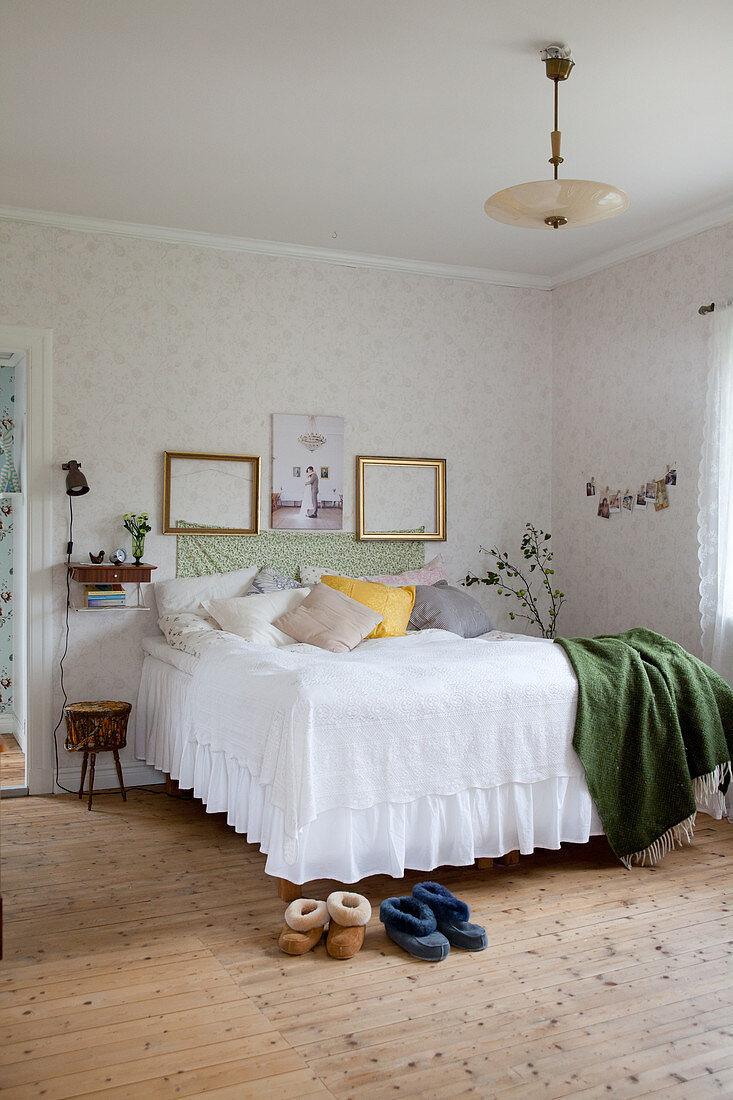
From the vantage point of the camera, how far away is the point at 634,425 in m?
4.86

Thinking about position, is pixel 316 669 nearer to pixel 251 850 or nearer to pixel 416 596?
pixel 251 850

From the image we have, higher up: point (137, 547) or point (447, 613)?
point (137, 547)

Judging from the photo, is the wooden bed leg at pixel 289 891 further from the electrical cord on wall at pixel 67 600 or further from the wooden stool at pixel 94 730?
the electrical cord on wall at pixel 67 600

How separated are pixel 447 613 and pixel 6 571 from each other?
2.84 m

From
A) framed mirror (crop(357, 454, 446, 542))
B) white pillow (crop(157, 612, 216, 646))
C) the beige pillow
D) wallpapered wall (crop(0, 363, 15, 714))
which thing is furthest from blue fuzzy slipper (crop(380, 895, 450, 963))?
wallpapered wall (crop(0, 363, 15, 714))

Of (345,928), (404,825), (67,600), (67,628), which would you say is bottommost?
(345,928)

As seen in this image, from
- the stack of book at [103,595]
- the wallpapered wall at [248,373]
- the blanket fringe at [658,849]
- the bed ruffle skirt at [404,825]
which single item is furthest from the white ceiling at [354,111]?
the blanket fringe at [658,849]

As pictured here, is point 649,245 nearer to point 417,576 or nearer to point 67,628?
point 417,576

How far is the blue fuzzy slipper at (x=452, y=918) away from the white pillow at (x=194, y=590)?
79.3 inches

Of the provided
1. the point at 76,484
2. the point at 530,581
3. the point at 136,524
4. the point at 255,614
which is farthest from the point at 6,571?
the point at 530,581

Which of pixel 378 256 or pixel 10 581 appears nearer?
pixel 378 256

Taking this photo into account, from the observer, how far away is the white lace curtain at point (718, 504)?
4129 millimetres

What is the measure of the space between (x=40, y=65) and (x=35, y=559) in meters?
2.16

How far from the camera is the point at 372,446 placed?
510 cm
